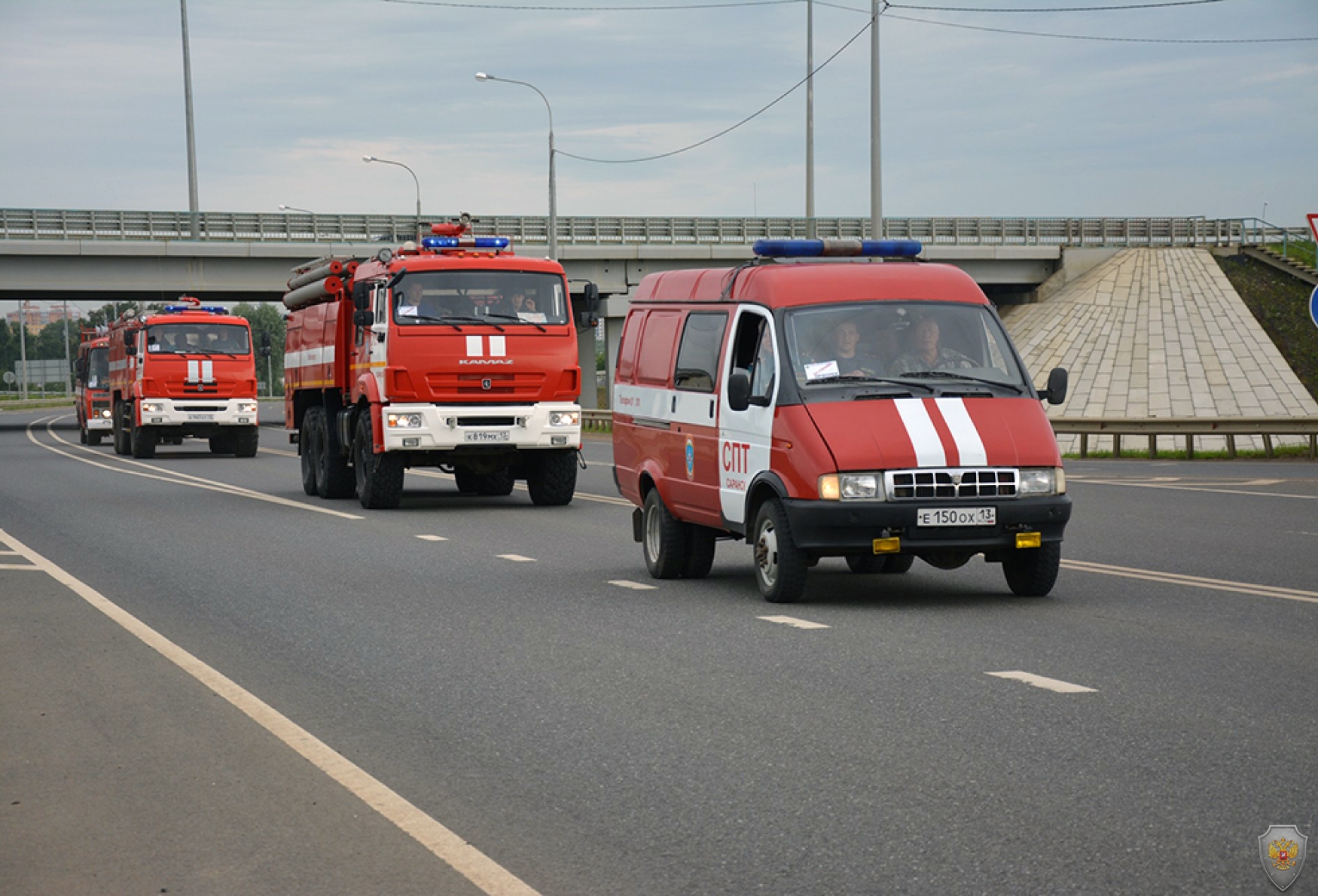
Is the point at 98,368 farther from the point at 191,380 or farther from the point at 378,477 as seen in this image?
the point at 378,477

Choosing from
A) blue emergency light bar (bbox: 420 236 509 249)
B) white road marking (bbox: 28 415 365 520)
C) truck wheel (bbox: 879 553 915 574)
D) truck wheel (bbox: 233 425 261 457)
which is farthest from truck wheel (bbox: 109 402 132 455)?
truck wheel (bbox: 879 553 915 574)

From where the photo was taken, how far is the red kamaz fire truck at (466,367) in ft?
66.7

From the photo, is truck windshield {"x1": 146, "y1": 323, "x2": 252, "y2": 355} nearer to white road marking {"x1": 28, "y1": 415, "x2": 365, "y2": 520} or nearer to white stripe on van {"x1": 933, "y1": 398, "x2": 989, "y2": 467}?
white road marking {"x1": 28, "y1": 415, "x2": 365, "y2": 520}

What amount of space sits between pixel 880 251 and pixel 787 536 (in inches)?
114

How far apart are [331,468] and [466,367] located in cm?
355

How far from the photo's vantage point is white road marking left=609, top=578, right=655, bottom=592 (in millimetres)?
12422

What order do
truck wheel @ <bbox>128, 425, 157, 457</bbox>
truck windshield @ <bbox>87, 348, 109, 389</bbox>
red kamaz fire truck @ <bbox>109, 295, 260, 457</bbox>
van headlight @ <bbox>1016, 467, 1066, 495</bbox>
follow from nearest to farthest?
van headlight @ <bbox>1016, 467, 1066, 495</bbox> → red kamaz fire truck @ <bbox>109, 295, 260, 457</bbox> → truck wheel @ <bbox>128, 425, 157, 457</bbox> → truck windshield @ <bbox>87, 348, 109, 389</bbox>

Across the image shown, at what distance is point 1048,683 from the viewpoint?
8.20m

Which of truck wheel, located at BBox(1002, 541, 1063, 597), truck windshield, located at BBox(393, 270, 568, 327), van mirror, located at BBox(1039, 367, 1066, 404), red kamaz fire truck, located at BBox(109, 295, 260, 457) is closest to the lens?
truck wheel, located at BBox(1002, 541, 1063, 597)

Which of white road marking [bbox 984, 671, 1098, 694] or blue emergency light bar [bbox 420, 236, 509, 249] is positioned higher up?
blue emergency light bar [bbox 420, 236, 509, 249]

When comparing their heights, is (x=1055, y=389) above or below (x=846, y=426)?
above

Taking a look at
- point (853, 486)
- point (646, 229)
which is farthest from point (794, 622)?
point (646, 229)

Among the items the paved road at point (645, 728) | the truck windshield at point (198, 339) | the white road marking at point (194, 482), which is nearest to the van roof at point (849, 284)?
the paved road at point (645, 728)

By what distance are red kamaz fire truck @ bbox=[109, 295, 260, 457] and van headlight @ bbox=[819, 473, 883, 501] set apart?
1132 inches
